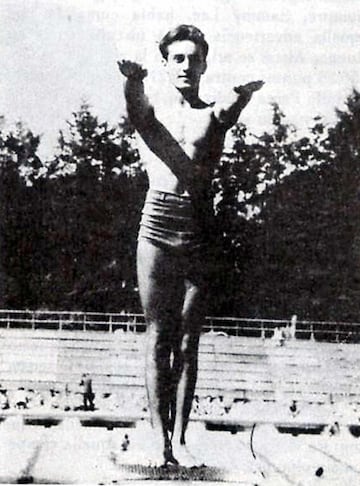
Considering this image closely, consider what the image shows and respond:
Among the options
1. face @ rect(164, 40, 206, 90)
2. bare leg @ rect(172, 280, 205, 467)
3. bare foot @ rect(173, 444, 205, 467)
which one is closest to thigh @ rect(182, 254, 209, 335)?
bare leg @ rect(172, 280, 205, 467)

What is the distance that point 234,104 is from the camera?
1603 millimetres

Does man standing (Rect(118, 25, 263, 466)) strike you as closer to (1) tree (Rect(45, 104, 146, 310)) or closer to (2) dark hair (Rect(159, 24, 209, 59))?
(2) dark hair (Rect(159, 24, 209, 59))

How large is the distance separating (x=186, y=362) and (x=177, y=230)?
246 mm

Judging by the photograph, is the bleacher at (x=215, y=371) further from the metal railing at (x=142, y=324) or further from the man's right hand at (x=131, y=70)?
the man's right hand at (x=131, y=70)

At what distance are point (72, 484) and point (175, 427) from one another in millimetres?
217

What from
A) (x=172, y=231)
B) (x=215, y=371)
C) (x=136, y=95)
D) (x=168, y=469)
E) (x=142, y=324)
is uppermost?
(x=136, y=95)

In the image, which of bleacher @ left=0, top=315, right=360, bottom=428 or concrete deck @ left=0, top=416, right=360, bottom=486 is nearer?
concrete deck @ left=0, top=416, right=360, bottom=486

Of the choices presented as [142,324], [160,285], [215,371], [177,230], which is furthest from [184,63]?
[215,371]

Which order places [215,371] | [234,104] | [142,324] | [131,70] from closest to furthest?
[131,70], [234,104], [142,324], [215,371]

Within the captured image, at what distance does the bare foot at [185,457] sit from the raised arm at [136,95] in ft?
1.96

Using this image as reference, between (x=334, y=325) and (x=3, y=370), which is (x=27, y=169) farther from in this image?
(x=334, y=325)

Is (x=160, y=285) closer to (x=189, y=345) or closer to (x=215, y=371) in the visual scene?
(x=189, y=345)

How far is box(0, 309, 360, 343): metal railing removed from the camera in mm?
2121

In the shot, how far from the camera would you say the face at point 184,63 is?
64.0 inches
